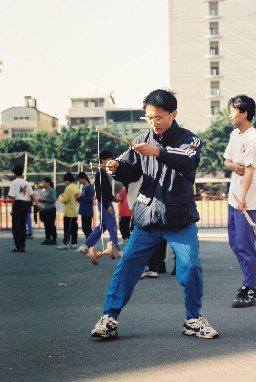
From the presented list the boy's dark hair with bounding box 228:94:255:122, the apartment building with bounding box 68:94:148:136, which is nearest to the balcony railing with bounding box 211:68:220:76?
the apartment building with bounding box 68:94:148:136

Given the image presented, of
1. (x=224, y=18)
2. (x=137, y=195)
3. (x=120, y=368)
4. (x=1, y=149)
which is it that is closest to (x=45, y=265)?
(x=137, y=195)

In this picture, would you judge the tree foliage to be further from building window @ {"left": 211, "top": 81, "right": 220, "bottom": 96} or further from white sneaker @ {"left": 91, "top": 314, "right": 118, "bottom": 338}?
white sneaker @ {"left": 91, "top": 314, "right": 118, "bottom": 338}

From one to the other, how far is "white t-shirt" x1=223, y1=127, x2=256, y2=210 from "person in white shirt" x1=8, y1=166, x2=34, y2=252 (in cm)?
694

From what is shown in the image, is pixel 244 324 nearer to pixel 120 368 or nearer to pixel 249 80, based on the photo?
pixel 120 368

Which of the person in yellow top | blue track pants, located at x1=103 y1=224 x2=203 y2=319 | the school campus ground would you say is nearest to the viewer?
the school campus ground

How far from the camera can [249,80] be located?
7781 cm

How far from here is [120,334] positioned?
4.64 m

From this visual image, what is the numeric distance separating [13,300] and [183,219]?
2.82m

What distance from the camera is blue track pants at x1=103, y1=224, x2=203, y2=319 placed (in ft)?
14.3

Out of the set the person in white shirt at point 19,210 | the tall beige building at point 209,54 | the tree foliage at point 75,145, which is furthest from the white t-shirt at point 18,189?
the tall beige building at point 209,54

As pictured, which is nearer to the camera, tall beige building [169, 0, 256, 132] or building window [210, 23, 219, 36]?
tall beige building [169, 0, 256, 132]

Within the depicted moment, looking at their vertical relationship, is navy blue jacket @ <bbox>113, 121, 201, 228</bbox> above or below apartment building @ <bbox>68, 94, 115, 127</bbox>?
below

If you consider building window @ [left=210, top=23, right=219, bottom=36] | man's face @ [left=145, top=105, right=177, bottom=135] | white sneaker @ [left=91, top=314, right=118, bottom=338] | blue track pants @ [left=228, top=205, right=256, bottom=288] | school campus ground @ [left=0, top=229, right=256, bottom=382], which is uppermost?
building window @ [left=210, top=23, right=219, bottom=36]

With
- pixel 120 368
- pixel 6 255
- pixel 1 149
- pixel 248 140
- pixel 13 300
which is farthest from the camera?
pixel 1 149
